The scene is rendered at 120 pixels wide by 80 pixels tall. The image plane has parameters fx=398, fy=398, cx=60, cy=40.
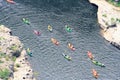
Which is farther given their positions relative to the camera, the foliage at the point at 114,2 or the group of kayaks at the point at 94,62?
the foliage at the point at 114,2

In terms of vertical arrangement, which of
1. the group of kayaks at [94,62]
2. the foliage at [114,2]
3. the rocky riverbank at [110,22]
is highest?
the foliage at [114,2]

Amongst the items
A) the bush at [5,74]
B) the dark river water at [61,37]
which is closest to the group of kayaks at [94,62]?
the dark river water at [61,37]

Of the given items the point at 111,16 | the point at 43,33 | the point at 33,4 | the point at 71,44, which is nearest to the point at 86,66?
the point at 71,44

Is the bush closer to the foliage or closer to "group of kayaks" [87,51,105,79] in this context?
"group of kayaks" [87,51,105,79]

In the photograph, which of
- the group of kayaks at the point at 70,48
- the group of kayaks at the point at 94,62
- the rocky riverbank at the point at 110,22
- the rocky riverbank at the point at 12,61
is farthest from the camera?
the rocky riverbank at the point at 110,22

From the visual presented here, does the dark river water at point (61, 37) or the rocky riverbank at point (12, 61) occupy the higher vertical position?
the rocky riverbank at point (12, 61)

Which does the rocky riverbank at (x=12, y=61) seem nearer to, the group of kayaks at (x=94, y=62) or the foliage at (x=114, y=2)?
the group of kayaks at (x=94, y=62)

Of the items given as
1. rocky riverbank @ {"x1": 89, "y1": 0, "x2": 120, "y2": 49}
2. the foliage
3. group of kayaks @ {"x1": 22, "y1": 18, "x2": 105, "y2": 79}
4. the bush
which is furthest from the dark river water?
the bush
